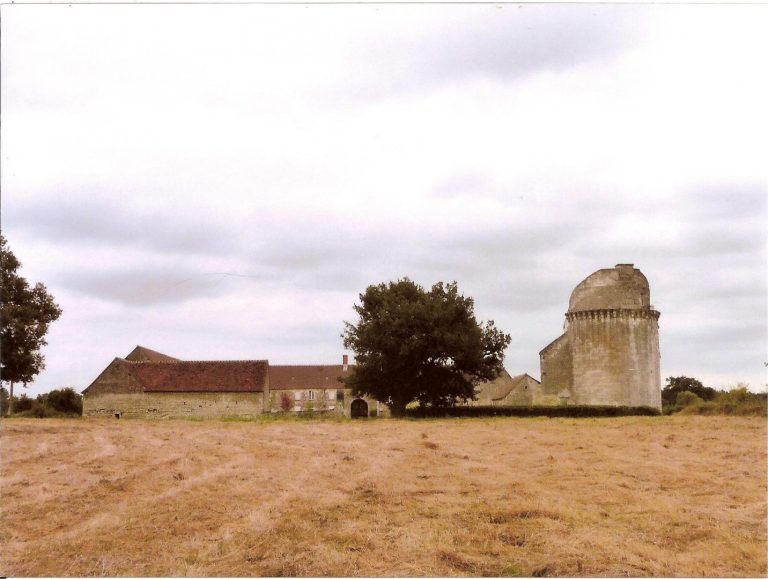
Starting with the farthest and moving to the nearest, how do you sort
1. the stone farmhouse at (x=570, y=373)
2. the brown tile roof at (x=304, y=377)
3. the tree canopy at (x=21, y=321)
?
1. the brown tile roof at (x=304, y=377)
2. the stone farmhouse at (x=570, y=373)
3. the tree canopy at (x=21, y=321)

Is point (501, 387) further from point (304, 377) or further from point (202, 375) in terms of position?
point (202, 375)

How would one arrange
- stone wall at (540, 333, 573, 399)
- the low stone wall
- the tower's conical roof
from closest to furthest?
the low stone wall
the tower's conical roof
stone wall at (540, 333, 573, 399)

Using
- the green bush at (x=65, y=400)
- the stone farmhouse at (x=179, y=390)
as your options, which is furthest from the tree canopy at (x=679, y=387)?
the green bush at (x=65, y=400)

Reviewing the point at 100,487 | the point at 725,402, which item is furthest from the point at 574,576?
the point at 725,402

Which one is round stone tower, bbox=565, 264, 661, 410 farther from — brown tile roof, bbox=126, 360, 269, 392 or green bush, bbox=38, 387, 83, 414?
green bush, bbox=38, 387, 83, 414

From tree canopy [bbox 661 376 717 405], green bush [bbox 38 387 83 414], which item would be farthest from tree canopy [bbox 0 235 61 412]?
tree canopy [bbox 661 376 717 405]

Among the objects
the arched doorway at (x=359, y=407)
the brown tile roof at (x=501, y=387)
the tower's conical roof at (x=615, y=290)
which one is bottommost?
the arched doorway at (x=359, y=407)

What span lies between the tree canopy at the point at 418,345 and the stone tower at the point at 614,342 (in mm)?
13795

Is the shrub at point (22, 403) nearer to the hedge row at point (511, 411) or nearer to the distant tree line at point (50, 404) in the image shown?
the distant tree line at point (50, 404)

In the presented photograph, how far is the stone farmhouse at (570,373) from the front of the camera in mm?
51219

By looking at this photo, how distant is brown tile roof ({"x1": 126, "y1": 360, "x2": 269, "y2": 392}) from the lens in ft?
170

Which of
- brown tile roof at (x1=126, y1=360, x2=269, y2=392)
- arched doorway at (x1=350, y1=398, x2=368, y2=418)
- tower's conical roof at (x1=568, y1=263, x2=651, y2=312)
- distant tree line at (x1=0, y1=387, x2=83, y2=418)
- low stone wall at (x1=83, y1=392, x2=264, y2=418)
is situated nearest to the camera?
distant tree line at (x1=0, y1=387, x2=83, y2=418)

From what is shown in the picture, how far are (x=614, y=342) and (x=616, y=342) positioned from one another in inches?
5.7

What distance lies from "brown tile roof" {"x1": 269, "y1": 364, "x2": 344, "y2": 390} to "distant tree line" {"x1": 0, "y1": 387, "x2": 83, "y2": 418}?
62.0ft
